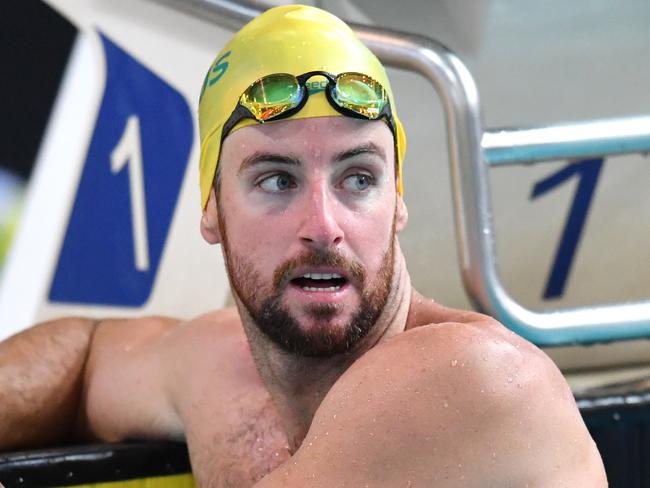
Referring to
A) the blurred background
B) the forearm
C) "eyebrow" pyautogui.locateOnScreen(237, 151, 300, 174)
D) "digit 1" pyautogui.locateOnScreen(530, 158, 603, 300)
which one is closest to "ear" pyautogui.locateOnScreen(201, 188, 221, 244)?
"eyebrow" pyautogui.locateOnScreen(237, 151, 300, 174)

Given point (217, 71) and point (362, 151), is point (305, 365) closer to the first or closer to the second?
point (362, 151)

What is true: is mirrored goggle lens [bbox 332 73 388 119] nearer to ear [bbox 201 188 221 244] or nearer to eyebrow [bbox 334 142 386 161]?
eyebrow [bbox 334 142 386 161]

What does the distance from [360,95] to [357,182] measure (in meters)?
0.11

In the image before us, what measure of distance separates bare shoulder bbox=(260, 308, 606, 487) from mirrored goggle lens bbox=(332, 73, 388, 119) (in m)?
0.29

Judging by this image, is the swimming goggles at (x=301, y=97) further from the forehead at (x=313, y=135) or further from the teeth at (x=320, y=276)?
A: the teeth at (x=320, y=276)

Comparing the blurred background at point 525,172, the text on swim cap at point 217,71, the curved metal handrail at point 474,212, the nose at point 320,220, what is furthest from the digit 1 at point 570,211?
the nose at point 320,220

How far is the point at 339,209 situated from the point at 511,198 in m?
1.98

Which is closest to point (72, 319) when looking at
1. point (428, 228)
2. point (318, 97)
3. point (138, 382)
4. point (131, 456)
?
point (138, 382)

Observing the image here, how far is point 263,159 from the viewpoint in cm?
117

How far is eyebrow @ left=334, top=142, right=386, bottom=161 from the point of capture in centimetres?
115

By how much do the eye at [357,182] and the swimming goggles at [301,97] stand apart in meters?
0.07

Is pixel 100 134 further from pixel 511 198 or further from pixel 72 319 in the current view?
pixel 511 198

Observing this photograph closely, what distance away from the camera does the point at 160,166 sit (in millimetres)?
2262

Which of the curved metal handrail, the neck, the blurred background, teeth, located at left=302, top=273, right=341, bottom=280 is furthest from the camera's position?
the blurred background
